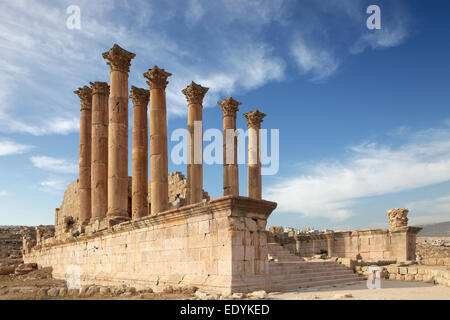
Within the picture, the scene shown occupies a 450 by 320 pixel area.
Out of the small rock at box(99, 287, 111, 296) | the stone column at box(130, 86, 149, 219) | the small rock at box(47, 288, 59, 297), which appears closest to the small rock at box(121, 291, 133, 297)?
the small rock at box(99, 287, 111, 296)

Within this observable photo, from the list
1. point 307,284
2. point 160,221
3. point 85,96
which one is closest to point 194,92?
point 85,96

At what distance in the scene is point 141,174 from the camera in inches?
832

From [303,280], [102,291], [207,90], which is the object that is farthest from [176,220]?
[207,90]

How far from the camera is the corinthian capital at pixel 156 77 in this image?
20.8 meters

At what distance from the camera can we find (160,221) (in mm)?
12570

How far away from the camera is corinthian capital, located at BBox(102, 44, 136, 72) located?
20.1 metres

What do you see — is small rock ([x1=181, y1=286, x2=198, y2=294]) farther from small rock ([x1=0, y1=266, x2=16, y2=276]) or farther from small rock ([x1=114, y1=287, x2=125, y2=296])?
small rock ([x1=0, y1=266, x2=16, y2=276])

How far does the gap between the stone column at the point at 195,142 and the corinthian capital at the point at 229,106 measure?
2.38 meters

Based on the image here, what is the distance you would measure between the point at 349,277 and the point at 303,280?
3.24m

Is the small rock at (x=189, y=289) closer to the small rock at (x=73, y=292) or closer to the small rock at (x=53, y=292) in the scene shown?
the small rock at (x=73, y=292)

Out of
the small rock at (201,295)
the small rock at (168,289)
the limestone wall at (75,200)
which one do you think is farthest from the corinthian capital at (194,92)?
the small rock at (201,295)

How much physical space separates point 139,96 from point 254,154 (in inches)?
361

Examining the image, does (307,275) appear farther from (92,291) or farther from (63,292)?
(63,292)

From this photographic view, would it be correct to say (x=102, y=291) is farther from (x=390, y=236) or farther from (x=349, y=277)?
(x=390, y=236)
